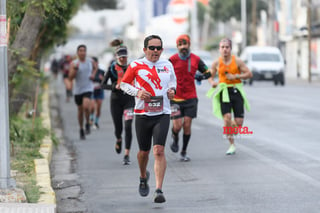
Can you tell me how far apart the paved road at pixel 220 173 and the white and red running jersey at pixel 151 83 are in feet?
3.19

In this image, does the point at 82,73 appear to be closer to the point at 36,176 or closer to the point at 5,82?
the point at 36,176

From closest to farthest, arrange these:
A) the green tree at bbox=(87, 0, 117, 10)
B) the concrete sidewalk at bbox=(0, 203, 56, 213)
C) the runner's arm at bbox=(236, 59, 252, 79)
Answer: the concrete sidewalk at bbox=(0, 203, 56, 213)
the runner's arm at bbox=(236, 59, 252, 79)
the green tree at bbox=(87, 0, 117, 10)

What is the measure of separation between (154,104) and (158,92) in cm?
13

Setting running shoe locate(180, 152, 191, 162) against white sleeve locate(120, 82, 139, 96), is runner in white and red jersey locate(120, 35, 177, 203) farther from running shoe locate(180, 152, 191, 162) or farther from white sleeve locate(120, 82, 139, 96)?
running shoe locate(180, 152, 191, 162)

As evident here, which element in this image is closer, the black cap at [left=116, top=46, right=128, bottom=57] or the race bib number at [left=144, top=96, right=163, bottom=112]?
the race bib number at [left=144, top=96, right=163, bottom=112]

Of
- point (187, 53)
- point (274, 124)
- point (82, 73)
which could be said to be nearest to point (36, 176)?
point (187, 53)

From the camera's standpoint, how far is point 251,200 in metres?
8.67

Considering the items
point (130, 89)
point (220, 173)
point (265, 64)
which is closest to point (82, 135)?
point (220, 173)

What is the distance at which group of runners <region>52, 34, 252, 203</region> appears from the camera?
28.7ft

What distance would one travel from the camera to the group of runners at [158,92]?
8758 mm

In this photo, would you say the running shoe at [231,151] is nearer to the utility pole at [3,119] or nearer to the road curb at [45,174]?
the road curb at [45,174]

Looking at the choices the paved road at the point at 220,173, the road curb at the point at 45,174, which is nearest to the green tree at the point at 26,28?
the road curb at the point at 45,174

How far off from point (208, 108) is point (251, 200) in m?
16.0

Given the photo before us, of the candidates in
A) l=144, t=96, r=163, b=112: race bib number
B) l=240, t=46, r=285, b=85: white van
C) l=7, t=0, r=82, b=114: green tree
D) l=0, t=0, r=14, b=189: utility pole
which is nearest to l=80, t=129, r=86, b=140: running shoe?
l=7, t=0, r=82, b=114: green tree
